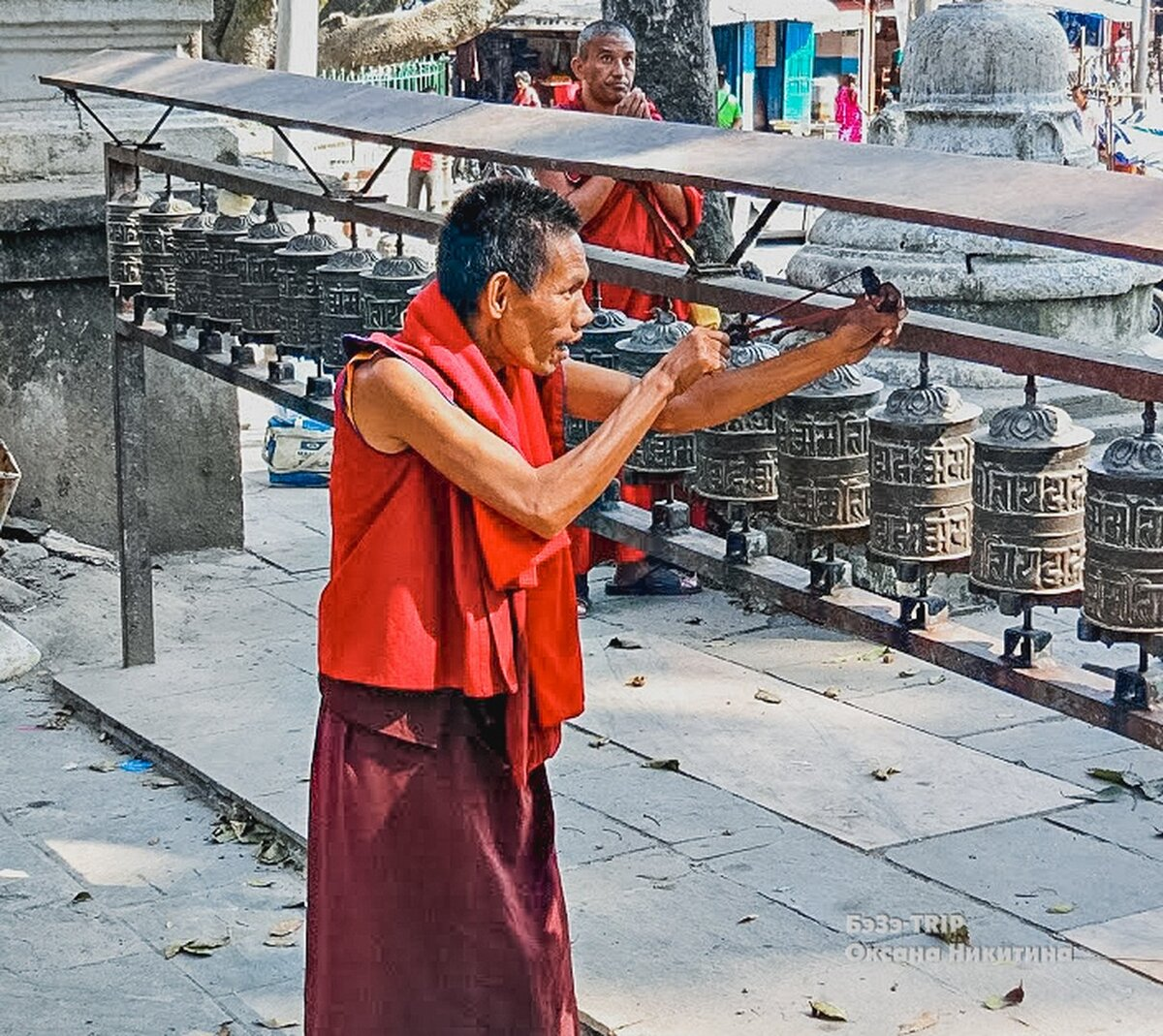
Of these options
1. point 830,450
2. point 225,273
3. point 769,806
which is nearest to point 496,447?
point 830,450

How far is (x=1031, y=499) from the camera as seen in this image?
3000 mm

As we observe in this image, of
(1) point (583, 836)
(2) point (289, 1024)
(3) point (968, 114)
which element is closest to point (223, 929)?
(2) point (289, 1024)

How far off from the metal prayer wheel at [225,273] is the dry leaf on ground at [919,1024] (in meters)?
2.54

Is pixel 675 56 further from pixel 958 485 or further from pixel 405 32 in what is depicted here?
pixel 405 32

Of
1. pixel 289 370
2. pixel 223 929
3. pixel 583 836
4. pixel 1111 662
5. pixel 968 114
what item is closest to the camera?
pixel 223 929

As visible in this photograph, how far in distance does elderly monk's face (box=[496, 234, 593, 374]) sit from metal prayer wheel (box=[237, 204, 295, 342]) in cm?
225

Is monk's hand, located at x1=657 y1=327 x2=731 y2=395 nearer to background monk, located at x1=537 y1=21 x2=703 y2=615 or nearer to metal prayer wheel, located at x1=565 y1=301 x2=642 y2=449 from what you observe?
metal prayer wheel, located at x1=565 y1=301 x2=642 y2=449

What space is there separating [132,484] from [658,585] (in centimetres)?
177

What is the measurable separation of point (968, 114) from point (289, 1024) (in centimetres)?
448

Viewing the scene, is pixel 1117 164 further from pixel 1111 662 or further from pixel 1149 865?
pixel 1149 865

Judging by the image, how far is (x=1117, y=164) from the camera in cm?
1956

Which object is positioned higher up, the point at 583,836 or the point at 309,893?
the point at 309,893

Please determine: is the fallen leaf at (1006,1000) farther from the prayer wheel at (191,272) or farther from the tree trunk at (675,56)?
the tree trunk at (675,56)

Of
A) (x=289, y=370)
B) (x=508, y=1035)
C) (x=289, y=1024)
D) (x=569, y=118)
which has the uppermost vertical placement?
(x=569, y=118)
